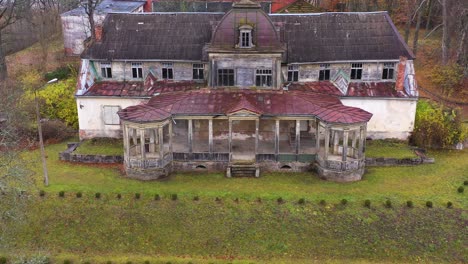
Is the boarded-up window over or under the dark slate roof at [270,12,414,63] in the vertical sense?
under

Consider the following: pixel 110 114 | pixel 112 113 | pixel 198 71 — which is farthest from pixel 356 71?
pixel 110 114

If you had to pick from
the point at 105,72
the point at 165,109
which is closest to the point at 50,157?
the point at 105,72

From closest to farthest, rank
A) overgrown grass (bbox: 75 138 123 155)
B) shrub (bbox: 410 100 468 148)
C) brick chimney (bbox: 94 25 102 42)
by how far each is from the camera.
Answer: overgrown grass (bbox: 75 138 123 155) < shrub (bbox: 410 100 468 148) < brick chimney (bbox: 94 25 102 42)

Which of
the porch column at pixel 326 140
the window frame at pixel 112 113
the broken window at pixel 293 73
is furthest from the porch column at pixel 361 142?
the window frame at pixel 112 113

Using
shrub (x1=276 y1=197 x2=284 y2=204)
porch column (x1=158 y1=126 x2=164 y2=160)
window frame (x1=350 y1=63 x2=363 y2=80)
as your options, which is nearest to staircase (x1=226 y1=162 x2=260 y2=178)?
shrub (x1=276 y1=197 x2=284 y2=204)

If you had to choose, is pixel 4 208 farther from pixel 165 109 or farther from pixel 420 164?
pixel 420 164

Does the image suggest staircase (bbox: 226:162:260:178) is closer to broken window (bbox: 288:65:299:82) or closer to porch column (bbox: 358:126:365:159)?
porch column (bbox: 358:126:365:159)
